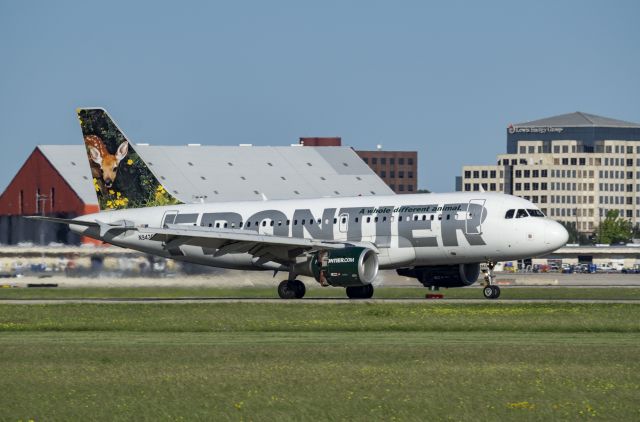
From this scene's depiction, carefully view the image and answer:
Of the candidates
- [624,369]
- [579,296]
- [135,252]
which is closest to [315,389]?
[624,369]

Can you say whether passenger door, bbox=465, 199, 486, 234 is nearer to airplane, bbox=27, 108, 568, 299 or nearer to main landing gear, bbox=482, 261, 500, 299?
airplane, bbox=27, 108, 568, 299

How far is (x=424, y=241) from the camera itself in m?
53.7

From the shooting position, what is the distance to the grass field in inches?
887

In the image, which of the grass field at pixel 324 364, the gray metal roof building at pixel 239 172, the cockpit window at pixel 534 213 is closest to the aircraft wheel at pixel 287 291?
the grass field at pixel 324 364

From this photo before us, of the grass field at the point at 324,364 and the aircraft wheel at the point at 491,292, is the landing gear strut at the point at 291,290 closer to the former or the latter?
the aircraft wheel at the point at 491,292

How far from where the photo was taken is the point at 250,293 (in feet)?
208

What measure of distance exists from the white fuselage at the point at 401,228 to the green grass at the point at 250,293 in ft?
10.1

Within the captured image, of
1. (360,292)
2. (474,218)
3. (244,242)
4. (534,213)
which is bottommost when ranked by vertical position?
(360,292)

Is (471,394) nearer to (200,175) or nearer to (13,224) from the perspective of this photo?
(13,224)

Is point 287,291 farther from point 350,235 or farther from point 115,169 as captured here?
point 115,169

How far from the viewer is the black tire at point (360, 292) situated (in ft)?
184

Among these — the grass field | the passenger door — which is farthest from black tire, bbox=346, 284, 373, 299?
the grass field

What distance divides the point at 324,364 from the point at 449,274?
28.2 metres

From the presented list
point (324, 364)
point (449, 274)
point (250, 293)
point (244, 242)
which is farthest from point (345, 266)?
point (324, 364)
